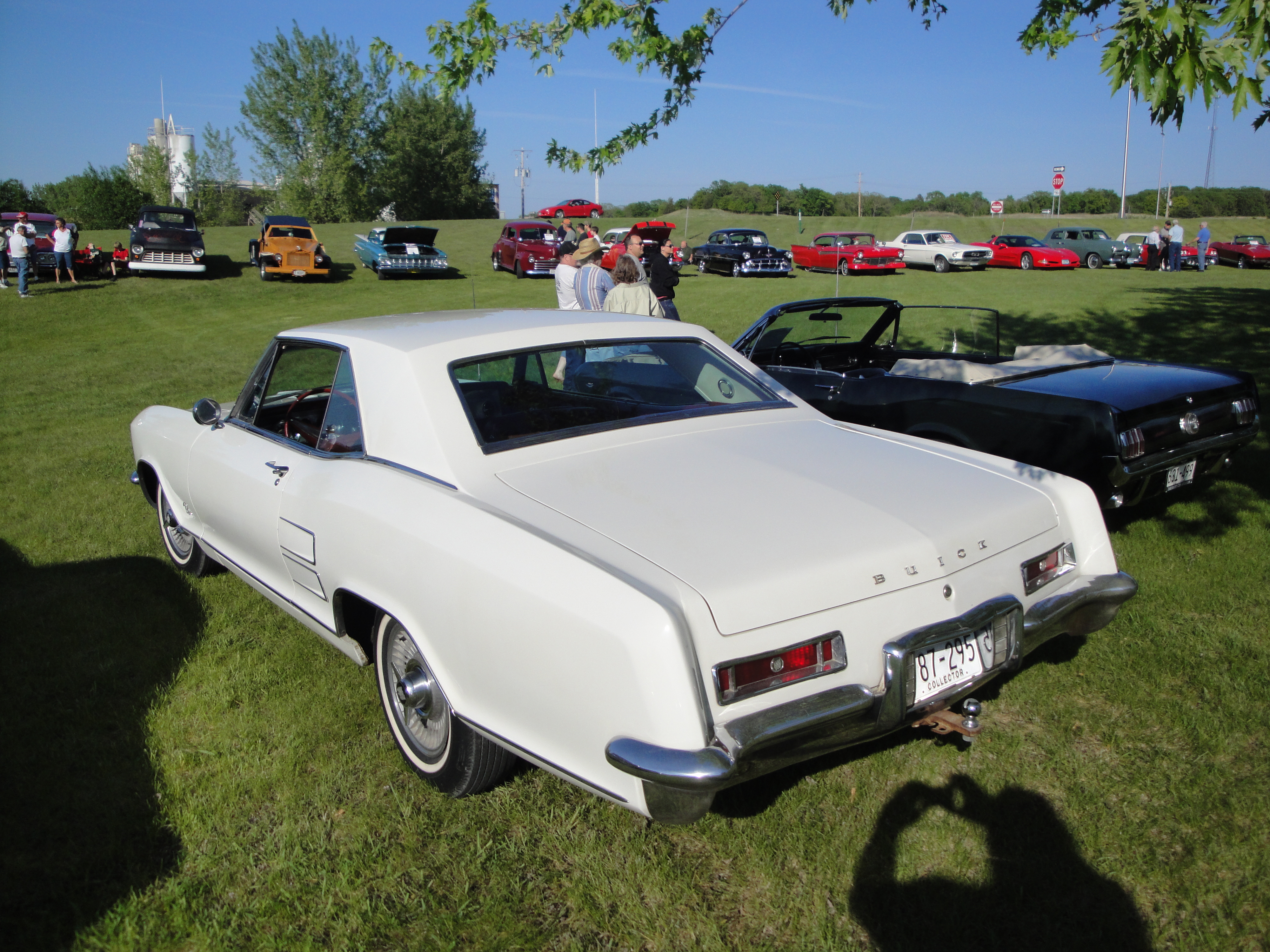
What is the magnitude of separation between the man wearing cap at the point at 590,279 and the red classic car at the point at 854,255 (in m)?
17.7

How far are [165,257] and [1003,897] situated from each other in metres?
24.0

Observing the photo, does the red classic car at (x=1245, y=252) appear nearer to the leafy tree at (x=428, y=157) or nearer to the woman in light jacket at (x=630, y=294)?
the woman in light jacket at (x=630, y=294)

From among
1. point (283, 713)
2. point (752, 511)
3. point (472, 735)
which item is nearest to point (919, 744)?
point (752, 511)

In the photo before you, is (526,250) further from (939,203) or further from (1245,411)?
(939,203)

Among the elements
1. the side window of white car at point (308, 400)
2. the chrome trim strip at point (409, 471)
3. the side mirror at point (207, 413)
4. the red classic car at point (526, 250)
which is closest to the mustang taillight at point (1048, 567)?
the chrome trim strip at point (409, 471)

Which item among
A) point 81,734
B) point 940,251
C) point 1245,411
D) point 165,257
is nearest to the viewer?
point 81,734

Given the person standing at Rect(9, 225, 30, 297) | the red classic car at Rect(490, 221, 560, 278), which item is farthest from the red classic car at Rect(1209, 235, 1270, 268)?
the person standing at Rect(9, 225, 30, 297)

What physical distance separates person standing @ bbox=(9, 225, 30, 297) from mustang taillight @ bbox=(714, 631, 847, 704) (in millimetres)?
21833

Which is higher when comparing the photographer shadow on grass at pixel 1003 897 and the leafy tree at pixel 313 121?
the leafy tree at pixel 313 121

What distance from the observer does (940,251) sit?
2705cm

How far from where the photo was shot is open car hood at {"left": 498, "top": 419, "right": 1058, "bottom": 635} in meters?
2.31

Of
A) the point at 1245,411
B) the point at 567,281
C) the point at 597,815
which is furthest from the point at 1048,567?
the point at 567,281

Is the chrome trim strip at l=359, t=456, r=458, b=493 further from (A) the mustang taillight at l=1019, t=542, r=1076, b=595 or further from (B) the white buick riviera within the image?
(A) the mustang taillight at l=1019, t=542, r=1076, b=595

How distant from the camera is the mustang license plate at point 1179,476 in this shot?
180 inches
